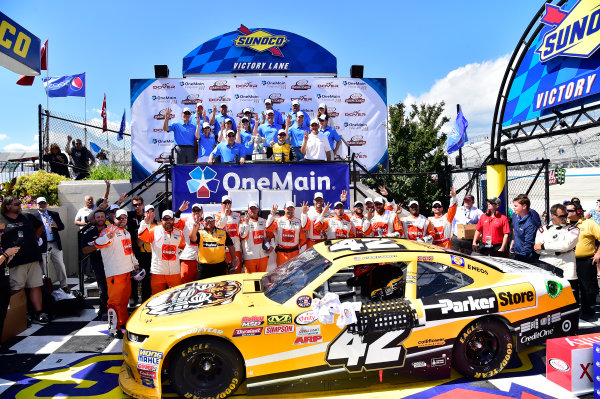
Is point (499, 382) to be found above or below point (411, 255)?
below

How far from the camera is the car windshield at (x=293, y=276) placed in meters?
4.14

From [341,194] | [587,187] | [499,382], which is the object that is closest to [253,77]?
[341,194]

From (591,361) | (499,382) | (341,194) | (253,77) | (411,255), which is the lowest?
(499,382)

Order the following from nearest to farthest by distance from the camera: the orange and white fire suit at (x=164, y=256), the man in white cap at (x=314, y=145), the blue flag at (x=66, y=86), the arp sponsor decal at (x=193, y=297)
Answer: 1. the arp sponsor decal at (x=193, y=297)
2. the orange and white fire suit at (x=164, y=256)
3. the man in white cap at (x=314, y=145)
4. the blue flag at (x=66, y=86)

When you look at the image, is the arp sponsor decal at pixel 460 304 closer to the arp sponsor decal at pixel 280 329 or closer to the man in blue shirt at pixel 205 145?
the arp sponsor decal at pixel 280 329

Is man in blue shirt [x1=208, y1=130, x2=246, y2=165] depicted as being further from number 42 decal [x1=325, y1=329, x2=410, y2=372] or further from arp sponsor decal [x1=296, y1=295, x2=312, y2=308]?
number 42 decal [x1=325, y1=329, x2=410, y2=372]

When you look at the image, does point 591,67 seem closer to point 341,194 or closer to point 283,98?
point 341,194

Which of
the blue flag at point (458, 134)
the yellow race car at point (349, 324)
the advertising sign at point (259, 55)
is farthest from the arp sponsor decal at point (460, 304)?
the advertising sign at point (259, 55)

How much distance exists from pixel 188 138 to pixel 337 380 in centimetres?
767

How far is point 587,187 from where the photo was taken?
19.5 metres

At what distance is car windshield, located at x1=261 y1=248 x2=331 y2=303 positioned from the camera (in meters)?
4.14

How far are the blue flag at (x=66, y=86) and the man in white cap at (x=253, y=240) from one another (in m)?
11.5

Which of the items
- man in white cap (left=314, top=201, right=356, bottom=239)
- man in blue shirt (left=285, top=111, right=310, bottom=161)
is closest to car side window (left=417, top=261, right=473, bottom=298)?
man in white cap (left=314, top=201, right=356, bottom=239)

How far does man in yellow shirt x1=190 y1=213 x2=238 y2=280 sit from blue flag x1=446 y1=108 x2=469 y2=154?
31.3 ft
